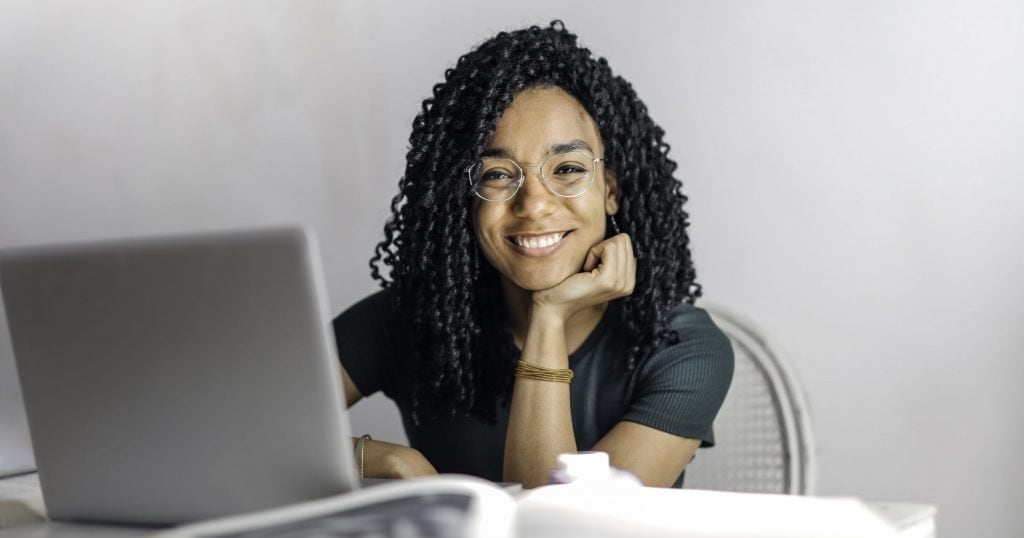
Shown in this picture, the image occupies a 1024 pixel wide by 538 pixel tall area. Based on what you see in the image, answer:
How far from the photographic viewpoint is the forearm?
1592 mm

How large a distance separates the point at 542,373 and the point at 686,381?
0.73ft

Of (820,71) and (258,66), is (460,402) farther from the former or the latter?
(258,66)

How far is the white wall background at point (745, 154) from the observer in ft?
6.91

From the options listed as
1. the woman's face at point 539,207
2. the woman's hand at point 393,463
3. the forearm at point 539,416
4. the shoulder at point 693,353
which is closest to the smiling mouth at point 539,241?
the woman's face at point 539,207

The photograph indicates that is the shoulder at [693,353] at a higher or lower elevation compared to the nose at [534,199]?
lower

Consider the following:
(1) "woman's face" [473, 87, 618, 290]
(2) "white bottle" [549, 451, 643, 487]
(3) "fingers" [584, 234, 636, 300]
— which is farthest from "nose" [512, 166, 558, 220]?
(2) "white bottle" [549, 451, 643, 487]

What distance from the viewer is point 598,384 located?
1.77m

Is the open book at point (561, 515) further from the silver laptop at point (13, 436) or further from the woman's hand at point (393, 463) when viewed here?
the silver laptop at point (13, 436)

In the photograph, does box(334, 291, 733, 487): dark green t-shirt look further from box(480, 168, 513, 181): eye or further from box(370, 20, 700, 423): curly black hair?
box(480, 168, 513, 181): eye

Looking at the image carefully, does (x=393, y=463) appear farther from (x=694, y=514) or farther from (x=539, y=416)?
(x=694, y=514)

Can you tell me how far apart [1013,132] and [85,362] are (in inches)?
67.8

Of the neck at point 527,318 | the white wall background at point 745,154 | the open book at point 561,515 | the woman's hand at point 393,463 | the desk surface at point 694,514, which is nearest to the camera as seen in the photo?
the open book at point 561,515

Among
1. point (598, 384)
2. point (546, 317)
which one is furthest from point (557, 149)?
point (598, 384)

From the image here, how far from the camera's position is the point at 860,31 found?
7.18 feet
